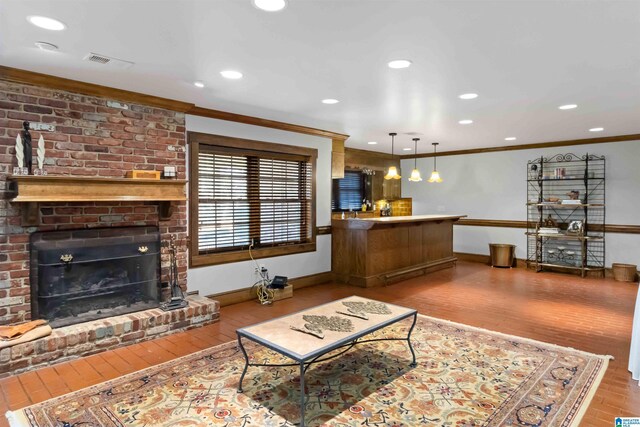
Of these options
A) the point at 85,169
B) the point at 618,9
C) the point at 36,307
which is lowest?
the point at 36,307

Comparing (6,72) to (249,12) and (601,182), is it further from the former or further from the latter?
(601,182)

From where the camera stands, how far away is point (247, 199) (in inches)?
199

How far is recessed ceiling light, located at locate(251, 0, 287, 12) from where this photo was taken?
199 centimetres

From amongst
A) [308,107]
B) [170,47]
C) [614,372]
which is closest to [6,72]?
[170,47]

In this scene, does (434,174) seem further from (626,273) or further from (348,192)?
(626,273)

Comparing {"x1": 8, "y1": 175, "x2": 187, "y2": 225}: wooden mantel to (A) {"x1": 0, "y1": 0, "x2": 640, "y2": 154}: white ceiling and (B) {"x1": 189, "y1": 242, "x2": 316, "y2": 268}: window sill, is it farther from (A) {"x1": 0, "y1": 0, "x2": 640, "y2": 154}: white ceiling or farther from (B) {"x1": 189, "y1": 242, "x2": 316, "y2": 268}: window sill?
(A) {"x1": 0, "y1": 0, "x2": 640, "y2": 154}: white ceiling

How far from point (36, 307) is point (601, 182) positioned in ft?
26.6

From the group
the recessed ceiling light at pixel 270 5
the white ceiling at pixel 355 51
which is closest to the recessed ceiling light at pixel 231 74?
the white ceiling at pixel 355 51

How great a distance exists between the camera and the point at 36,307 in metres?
3.27

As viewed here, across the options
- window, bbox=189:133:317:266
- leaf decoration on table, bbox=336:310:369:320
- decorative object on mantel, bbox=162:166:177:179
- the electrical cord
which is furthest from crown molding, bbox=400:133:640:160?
decorative object on mantel, bbox=162:166:177:179

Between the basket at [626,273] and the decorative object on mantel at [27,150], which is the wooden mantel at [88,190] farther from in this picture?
the basket at [626,273]

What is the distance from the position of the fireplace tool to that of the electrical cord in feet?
3.55

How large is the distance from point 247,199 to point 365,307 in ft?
8.19

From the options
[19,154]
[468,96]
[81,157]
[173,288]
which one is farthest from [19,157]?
[468,96]
